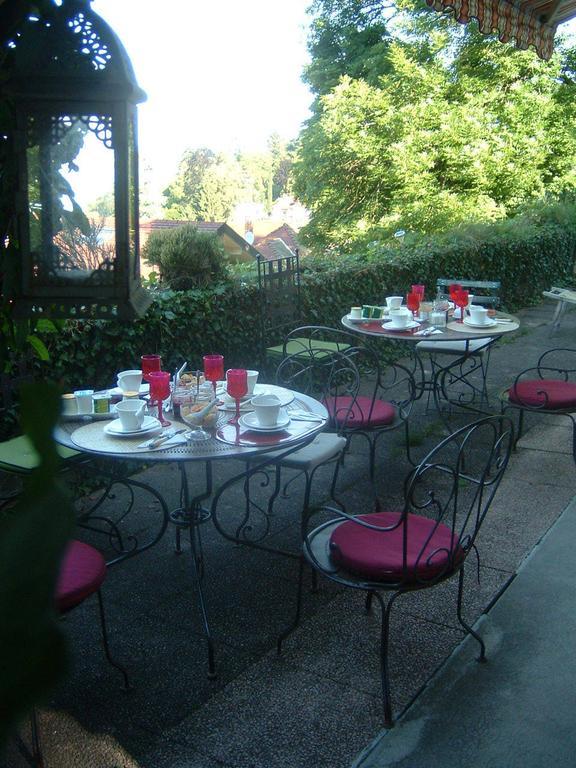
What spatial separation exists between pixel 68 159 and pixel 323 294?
5.68m

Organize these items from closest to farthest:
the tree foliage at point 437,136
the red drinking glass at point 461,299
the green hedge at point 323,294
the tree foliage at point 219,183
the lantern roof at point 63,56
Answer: the lantern roof at point 63,56
the green hedge at point 323,294
the red drinking glass at point 461,299
the tree foliage at point 437,136
the tree foliage at point 219,183

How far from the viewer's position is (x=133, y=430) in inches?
120

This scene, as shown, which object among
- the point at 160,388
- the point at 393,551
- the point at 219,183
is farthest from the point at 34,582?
the point at 219,183

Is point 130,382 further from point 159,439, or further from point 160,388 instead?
point 159,439

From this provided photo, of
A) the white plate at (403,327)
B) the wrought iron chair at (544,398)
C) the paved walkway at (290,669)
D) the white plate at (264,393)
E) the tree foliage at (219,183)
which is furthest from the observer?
the tree foliage at (219,183)

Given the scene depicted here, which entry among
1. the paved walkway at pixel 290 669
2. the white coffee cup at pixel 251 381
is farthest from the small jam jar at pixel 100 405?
the paved walkway at pixel 290 669

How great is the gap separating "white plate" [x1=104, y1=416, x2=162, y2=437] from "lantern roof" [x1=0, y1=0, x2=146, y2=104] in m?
1.79

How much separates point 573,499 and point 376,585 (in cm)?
209

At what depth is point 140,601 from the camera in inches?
131

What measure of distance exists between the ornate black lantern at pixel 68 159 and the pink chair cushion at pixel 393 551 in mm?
1485

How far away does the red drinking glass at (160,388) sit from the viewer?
323 centimetres

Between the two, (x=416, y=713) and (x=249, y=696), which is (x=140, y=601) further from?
(x=416, y=713)

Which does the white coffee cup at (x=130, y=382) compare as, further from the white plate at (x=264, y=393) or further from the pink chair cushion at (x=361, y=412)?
the pink chair cushion at (x=361, y=412)

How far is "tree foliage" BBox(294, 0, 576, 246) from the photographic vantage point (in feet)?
53.3
